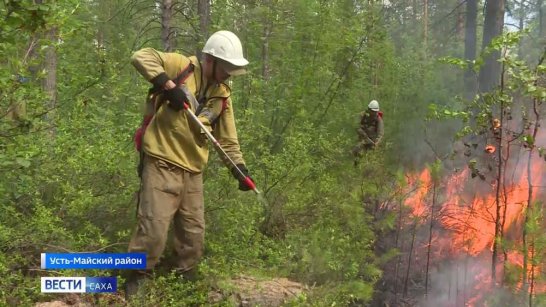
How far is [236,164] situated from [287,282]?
137 centimetres

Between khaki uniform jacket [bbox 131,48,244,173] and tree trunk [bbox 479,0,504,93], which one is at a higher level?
tree trunk [bbox 479,0,504,93]

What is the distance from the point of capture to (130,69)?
1130 cm

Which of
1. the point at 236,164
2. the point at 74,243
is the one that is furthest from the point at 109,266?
the point at 236,164

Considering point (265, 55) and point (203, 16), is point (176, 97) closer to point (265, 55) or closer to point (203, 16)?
point (203, 16)

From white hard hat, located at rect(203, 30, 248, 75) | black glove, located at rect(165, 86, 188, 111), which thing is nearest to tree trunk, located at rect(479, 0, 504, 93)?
white hard hat, located at rect(203, 30, 248, 75)

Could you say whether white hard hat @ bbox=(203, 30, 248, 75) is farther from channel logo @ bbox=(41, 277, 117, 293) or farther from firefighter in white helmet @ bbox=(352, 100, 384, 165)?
firefighter in white helmet @ bbox=(352, 100, 384, 165)

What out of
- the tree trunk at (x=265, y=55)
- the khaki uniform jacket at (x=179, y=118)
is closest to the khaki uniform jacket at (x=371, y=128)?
the tree trunk at (x=265, y=55)

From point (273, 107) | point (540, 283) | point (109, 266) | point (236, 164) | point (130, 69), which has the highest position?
point (130, 69)

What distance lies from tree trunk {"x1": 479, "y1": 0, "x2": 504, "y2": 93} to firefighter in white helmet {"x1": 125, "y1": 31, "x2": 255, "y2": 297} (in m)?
9.60

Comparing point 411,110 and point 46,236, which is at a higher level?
point 411,110

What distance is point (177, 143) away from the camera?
431cm

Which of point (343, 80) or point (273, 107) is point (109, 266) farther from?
point (343, 80)

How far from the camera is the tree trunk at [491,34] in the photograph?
1251 centimetres

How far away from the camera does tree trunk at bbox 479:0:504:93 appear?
12.5m
